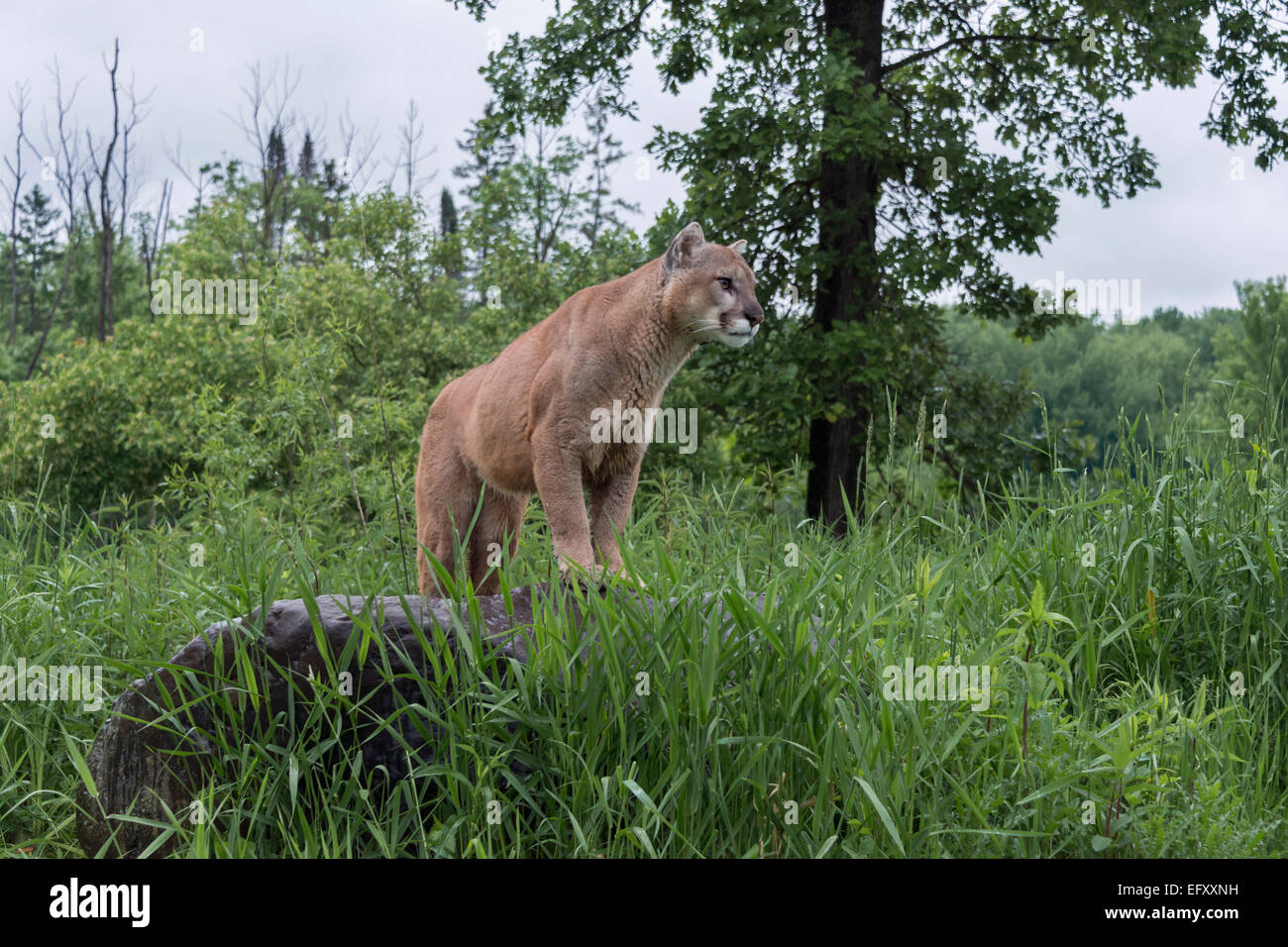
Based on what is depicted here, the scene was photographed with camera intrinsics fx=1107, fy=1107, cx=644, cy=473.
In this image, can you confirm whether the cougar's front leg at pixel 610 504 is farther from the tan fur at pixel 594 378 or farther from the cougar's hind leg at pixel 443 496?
the cougar's hind leg at pixel 443 496

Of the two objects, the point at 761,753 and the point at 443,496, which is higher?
the point at 443,496

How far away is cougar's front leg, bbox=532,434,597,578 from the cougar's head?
0.77 m

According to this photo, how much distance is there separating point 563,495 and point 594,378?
1.73ft

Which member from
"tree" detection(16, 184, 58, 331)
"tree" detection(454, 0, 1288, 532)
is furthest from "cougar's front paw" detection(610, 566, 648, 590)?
"tree" detection(16, 184, 58, 331)

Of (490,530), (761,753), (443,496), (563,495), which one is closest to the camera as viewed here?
(761,753)

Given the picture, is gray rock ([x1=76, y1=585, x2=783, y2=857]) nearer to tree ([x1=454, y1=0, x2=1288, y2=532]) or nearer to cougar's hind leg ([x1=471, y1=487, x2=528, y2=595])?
cougar's hind leg ([x1=471, y1=487, x2=528, y2=595])

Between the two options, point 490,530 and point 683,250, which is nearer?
point 683,250

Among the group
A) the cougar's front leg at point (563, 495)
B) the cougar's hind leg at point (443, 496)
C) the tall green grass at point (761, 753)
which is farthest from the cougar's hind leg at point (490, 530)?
the tall green grass at point (761, 753)

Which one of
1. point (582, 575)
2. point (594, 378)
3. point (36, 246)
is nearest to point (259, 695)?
point (582, 575)

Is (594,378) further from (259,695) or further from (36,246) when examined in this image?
(36,246)

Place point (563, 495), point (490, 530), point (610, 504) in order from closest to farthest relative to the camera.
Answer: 1. point (563, 495)
2. point (610, 504)
3. point (490, 530)

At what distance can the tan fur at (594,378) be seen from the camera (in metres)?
4.77

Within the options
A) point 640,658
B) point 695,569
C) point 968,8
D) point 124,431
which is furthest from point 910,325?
point 124,431

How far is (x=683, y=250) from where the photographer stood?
4.86 metres
